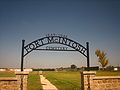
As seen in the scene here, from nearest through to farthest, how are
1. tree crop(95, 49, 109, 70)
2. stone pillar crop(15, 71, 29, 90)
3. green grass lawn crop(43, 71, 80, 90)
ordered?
stone pillar crop(15, 71, 29, 90) → green grass lawn crop(43, 71, 80, 90) → tree crop(95, 49, 109, 70)

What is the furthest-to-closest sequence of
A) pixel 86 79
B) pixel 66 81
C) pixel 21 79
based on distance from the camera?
pixel 66 81 → pixel 86 79 → pixel 21 79

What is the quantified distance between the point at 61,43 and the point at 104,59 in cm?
4709

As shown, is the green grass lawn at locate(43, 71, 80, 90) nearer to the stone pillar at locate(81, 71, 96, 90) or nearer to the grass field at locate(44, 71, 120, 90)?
the grass field at locate(44, 71, 120, 90)

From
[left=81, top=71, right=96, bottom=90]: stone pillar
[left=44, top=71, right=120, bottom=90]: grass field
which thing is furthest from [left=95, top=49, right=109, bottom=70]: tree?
[left=81, top=71, right=96, bottom=90]: stone pillar

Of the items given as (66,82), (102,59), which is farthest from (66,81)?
(102,59)

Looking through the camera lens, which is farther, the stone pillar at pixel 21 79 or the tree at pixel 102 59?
the tree at pixel 102 59

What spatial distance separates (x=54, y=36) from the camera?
9430 millimetres

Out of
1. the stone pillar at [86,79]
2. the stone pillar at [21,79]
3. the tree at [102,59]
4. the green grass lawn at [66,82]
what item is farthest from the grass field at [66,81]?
the tree at [102,59]

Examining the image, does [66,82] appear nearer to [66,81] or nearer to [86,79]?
[66,81]

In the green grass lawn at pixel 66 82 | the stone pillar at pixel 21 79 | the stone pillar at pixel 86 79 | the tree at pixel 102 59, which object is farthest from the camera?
the tree at pixel 102 59

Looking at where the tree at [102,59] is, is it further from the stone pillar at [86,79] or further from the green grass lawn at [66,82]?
the stone pillar at [86,79]

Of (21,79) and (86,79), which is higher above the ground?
(21,79)

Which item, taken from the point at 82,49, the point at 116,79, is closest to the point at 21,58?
the point at 82,49

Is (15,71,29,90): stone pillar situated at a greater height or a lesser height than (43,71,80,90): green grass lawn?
greater
